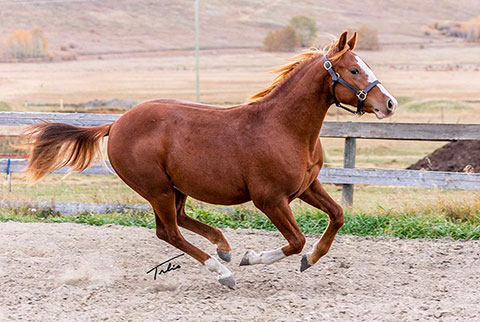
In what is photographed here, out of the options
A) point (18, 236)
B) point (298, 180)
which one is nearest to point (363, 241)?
point (298, 180)

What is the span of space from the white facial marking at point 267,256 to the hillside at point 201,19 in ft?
187

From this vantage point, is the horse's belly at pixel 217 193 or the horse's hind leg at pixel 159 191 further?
the horse's hind leg at pixel 159 191

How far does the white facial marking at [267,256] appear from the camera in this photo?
519 centimetres

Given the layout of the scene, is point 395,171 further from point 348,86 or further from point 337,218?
point 348,86

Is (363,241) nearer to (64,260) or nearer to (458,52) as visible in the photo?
(64,260)

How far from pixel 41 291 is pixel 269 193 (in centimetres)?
202

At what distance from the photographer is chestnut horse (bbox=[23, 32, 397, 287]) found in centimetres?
499

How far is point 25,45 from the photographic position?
2103 inches

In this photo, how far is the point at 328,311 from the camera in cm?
456

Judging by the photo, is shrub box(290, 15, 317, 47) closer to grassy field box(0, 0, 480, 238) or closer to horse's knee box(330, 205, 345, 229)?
grassy field box(0, 0, 480, 238)

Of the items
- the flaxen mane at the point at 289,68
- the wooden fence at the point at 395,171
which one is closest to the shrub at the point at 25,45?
the wooden fence at the point at 395,171

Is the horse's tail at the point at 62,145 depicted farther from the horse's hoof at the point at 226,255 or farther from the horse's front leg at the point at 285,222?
the horse's front leg at the point at 285,222

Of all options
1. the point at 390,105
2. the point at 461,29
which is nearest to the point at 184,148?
the point at 390,105
